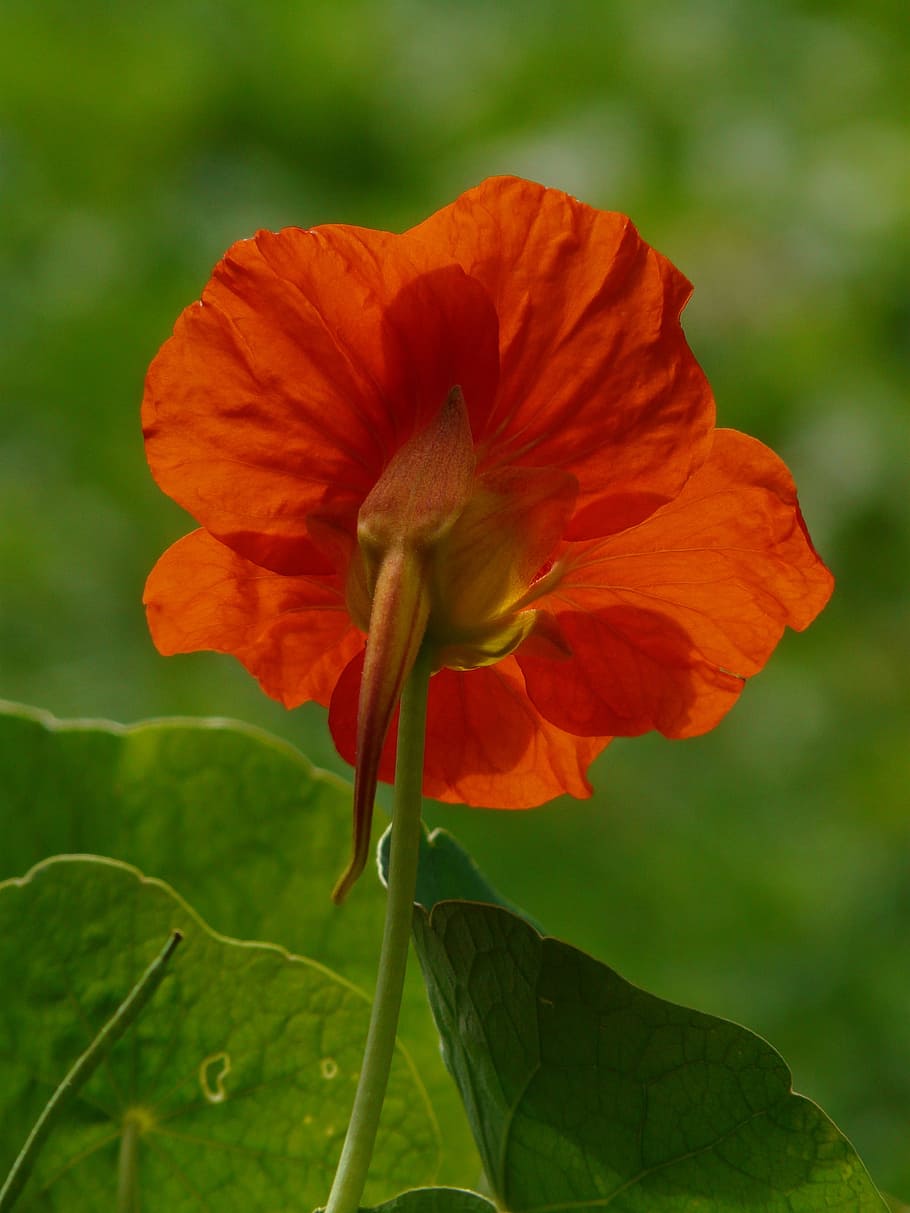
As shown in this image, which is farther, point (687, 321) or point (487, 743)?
point (687, 321)

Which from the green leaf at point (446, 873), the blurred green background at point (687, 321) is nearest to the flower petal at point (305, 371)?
the green leaf at point (446, 873)

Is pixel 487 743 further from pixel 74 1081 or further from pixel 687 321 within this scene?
pixel 687 321

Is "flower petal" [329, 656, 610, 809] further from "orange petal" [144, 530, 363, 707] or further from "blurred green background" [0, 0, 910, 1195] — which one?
"blurred green background" [0, 0, 910, 1195]

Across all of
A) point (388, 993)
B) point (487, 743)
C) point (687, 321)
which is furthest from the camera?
point (687, 321)

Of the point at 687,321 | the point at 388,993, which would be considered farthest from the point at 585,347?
the point at 687,321

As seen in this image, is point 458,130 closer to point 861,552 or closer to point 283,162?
point 283,162

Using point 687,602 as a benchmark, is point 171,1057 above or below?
below

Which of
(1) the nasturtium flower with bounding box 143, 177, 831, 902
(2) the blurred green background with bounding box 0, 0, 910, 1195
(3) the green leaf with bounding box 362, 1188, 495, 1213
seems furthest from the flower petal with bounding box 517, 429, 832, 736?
(2) the blurred green background with bounding box 0, 0, 910, 1195

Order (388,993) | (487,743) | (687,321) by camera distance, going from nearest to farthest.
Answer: (388,993), (487,743), (687,321)

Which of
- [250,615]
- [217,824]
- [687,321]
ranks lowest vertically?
[687,321]
